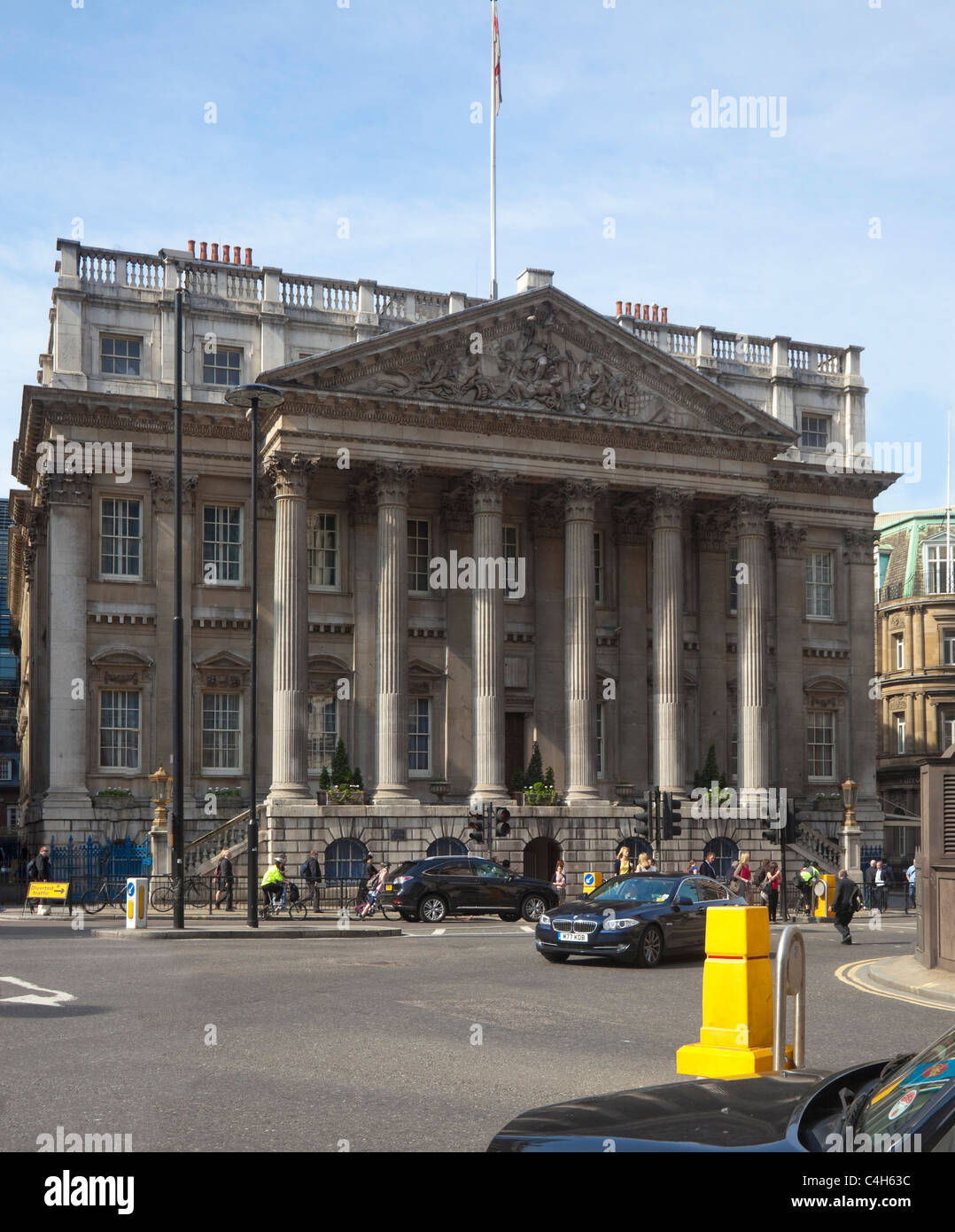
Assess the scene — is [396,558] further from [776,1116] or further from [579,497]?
[776,1116]

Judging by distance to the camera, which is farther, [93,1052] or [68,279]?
[68,279]

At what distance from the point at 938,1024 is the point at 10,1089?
9.66 m

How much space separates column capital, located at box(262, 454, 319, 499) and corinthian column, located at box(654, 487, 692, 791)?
37.5ft

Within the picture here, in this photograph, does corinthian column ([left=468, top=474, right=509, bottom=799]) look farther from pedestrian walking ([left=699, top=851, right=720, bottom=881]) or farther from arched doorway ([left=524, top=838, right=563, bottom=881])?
pedestrian walking ([left=699, top=851, right=720, bottom=881])

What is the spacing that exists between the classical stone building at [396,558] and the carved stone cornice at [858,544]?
177 inches

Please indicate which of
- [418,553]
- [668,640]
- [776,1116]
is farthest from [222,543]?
[776,1116]

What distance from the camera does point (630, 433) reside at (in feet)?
157

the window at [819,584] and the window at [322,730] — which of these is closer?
the window at [322,730]

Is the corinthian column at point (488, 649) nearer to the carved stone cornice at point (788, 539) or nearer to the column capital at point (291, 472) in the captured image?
the column capital at point (291, 472)

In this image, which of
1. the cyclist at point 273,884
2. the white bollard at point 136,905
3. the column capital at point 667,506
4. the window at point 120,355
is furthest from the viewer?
the column capital at point 667,506

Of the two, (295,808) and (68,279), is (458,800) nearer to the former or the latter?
(295,808)

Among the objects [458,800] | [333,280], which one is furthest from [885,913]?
[333,280]

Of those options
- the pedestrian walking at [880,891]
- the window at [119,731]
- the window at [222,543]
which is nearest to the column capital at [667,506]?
the pedestrian walking at [880,891]

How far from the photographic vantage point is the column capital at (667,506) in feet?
159
